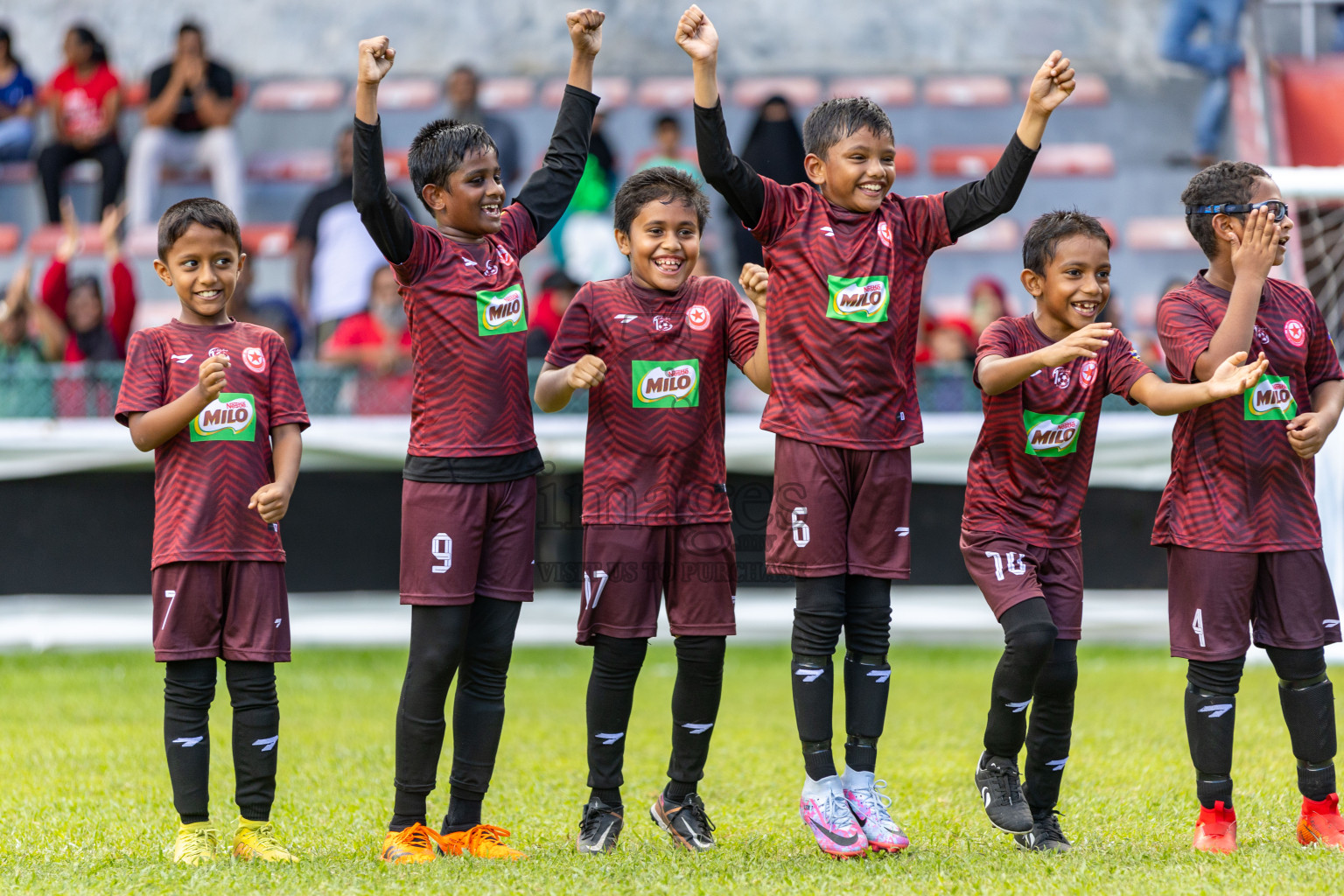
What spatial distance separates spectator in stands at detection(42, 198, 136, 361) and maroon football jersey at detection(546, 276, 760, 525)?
5.85 m

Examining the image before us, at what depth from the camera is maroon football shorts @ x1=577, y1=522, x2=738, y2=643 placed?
394cm

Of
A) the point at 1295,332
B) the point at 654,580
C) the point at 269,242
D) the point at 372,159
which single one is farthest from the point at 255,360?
the point at 269,242

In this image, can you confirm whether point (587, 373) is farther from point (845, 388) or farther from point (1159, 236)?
point (1159, 236)

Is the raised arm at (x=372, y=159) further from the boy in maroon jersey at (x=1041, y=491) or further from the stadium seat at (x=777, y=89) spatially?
the stadium seat at (x=777, y=89)

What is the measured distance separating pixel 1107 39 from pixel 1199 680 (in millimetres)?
10752

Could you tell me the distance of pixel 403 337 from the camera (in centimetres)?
906

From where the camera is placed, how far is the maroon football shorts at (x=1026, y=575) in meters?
3.78

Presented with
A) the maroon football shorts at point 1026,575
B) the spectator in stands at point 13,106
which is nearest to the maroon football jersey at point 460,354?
the maroon football shorts at point 1026,575

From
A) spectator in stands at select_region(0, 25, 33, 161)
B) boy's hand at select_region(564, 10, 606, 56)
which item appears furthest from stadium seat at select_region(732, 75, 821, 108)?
boy's hand at select_region(564, 10, 606, 56)

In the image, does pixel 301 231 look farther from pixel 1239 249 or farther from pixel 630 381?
pixel 1239 249

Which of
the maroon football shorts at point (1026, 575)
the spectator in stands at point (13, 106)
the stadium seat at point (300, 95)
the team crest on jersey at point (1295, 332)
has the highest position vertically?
the stadium seat at point (300, 95)

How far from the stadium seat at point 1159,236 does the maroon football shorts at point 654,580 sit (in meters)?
8.81

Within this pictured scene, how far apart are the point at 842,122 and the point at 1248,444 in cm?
143

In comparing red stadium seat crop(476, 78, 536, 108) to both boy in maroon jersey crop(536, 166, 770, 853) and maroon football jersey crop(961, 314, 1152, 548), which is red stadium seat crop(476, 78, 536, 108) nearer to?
boy in maroon jersey crop(536, 166, 770, 853)
